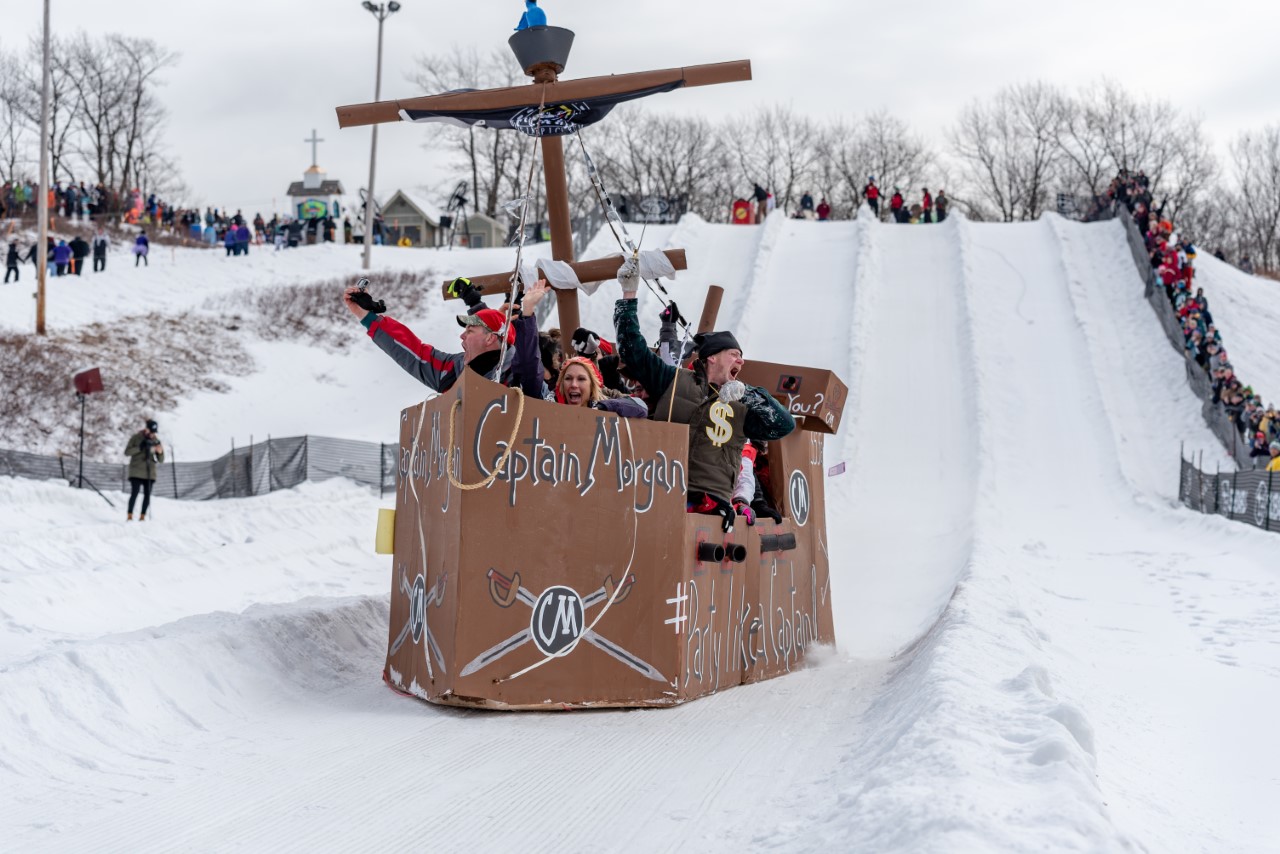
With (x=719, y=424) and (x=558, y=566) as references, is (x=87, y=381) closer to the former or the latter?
(x=719, y=424)

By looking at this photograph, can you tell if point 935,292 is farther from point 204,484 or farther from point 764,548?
point 764,548

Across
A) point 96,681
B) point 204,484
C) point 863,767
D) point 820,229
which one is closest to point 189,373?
point 204,484

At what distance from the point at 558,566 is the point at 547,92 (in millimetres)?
3446

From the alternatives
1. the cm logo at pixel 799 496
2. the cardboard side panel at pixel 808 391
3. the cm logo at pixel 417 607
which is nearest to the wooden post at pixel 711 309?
the cardboard side panel at pixel 808 391

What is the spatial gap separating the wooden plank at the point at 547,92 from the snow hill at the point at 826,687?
10.0 ft

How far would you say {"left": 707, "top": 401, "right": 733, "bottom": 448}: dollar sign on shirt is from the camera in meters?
6.76

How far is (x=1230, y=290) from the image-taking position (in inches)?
1272

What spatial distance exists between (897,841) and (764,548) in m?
3.87

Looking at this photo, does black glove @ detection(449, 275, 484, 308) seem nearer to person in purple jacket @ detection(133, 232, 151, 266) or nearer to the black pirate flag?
the black pirate flag

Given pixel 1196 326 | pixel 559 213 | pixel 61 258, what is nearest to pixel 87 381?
pixel 559 213

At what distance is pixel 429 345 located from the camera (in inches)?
283

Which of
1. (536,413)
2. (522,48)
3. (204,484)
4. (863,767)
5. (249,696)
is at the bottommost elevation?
(204,484)

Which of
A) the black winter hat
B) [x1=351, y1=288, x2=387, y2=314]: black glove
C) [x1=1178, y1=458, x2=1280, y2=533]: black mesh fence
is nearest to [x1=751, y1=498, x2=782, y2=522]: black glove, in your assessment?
the black winter hat

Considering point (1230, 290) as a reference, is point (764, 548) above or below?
below
